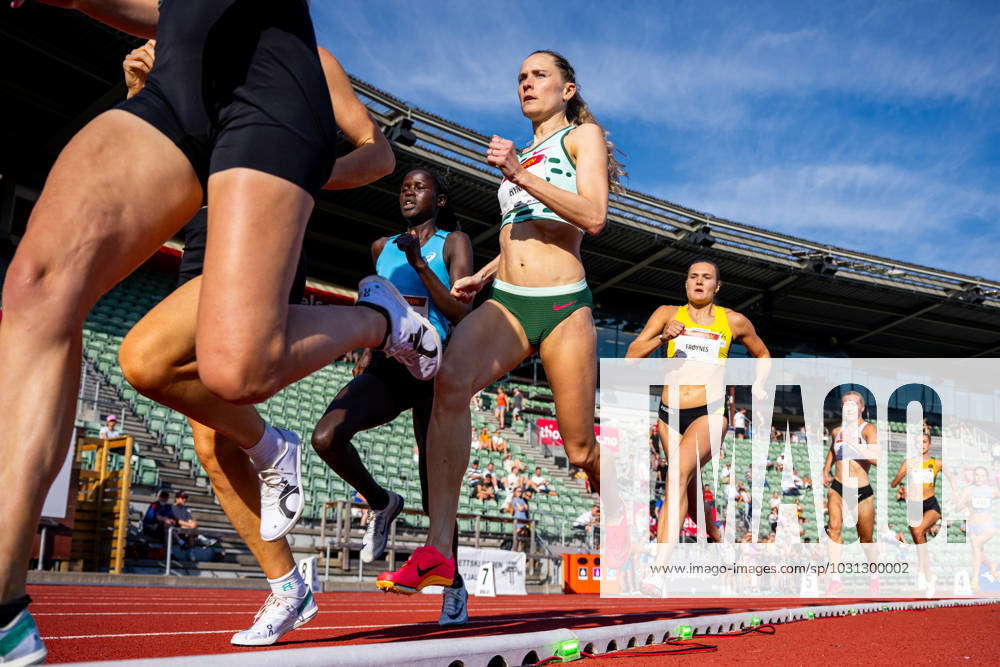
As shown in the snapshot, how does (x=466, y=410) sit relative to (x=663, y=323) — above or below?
below

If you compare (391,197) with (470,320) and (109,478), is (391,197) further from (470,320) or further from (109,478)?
(470,320)

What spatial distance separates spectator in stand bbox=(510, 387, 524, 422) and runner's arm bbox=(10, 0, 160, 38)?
22.1m

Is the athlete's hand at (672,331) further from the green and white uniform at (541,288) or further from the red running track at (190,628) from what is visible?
the green and white uniform at (541,288)

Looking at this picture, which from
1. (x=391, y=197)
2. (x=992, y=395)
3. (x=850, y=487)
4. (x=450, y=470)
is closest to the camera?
(x=450, y=470)

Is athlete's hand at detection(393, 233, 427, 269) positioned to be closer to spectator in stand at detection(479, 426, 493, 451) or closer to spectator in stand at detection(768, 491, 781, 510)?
spectator in stand at detection(768, 491, 781, 510)

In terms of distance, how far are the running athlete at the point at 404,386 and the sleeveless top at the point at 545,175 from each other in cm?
38

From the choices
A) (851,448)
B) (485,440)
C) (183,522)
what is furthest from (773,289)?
(183,522)

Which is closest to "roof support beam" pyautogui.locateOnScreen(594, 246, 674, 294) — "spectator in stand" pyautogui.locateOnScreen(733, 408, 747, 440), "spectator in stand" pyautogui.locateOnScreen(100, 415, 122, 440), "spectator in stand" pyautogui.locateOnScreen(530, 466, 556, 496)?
"spectator in stand" pyautogui.locateOnScreen(733, 408, 747, 440)

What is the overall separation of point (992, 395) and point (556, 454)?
2324 cm

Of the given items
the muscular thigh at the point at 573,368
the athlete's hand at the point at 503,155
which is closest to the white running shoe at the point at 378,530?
the muscular thigh at the point at 573,368

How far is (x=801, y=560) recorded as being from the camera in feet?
54.7

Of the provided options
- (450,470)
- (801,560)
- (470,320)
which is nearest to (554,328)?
(470,320)

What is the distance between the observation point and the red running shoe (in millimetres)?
3338

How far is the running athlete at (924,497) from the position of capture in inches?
434
